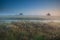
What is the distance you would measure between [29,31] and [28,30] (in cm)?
2

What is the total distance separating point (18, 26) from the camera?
1.66m

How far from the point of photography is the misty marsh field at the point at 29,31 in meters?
1.62

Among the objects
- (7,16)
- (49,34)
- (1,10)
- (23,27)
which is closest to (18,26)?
(23,27)

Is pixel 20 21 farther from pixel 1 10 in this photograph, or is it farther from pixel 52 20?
pixel 52 20

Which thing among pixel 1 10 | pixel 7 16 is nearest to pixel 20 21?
pixel 7 16

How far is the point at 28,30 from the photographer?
5.41 feet

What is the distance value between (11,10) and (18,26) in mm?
247

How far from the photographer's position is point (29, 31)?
64.9 inches

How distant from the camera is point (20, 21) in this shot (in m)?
1.68

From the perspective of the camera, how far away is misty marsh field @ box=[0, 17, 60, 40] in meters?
1.62

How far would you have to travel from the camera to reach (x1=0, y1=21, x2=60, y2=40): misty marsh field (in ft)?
5.33

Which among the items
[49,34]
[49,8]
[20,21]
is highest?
[49,8]

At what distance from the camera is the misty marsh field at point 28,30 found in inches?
63.9

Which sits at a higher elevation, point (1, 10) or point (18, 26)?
point (1, 10)
